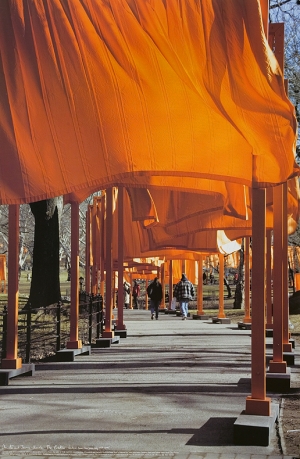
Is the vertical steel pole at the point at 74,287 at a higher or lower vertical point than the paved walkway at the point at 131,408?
higher

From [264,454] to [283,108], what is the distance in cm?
302

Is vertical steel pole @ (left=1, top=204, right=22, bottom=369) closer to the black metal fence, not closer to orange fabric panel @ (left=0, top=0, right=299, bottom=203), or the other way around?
the black metal fence

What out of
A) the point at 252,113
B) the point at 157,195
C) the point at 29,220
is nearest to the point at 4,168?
the point at 252,113

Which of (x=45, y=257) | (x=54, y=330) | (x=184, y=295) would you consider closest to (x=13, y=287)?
(x=54, y=330)

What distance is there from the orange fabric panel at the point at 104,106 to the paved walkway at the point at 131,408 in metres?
2.26

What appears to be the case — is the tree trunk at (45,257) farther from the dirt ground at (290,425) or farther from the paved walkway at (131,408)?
the dirt ground at (290,425)

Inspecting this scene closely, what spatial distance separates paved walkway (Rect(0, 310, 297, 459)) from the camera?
6637 mm

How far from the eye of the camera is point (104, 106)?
820 cm

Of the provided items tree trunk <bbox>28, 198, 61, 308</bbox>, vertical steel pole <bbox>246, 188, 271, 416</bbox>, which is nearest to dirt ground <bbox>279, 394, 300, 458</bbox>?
vertical steel pole <bbox>246, 188, 271, 416</bbox>

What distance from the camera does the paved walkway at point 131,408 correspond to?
664 centimetres

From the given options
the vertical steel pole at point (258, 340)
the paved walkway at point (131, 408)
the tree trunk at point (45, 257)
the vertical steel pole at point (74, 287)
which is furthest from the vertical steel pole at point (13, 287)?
the tree trunk at point (45, 257)

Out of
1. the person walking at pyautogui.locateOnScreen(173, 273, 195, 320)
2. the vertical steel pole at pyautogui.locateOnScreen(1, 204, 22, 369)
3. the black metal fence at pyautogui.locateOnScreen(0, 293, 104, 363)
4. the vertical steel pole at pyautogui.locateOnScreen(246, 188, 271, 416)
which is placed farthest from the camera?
the person walking at pyautogui.locateOnScreen(173, 273, 195, 320)

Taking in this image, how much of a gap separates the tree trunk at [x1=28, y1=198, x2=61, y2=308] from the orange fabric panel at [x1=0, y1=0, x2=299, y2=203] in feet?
50.4

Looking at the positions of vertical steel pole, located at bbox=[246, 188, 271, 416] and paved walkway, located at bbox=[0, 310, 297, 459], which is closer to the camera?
paved walkway, located at bbox=[0, 310, 297, 459]
